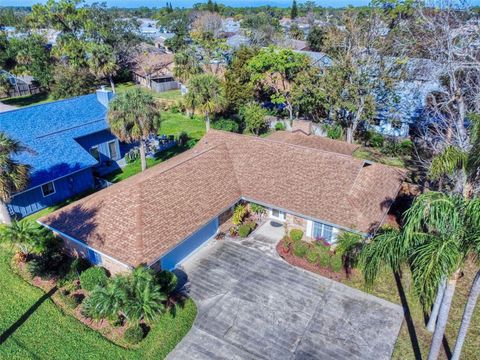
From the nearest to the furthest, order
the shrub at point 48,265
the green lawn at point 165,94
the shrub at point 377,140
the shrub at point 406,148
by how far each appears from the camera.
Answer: the shrub at point 48,265 → the shrub at point 406,148 → the shrub at point 377,140 → the green lawn at point 165,94

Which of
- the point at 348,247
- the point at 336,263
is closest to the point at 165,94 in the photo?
the point at 336,263

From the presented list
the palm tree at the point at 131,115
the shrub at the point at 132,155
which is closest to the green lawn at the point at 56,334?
the palm tree at the point at 131,115

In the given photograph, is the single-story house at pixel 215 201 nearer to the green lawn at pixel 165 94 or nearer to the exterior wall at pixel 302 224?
the exterior wall at pixel 302 224

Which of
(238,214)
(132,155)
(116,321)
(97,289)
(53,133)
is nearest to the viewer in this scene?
(97,289)

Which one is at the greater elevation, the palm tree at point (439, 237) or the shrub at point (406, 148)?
the palm tree at point (439, 237)

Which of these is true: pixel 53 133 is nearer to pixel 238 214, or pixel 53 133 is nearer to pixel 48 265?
pixel 48 265

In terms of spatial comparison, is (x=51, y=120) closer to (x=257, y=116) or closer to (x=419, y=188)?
(x=257, y=116)
